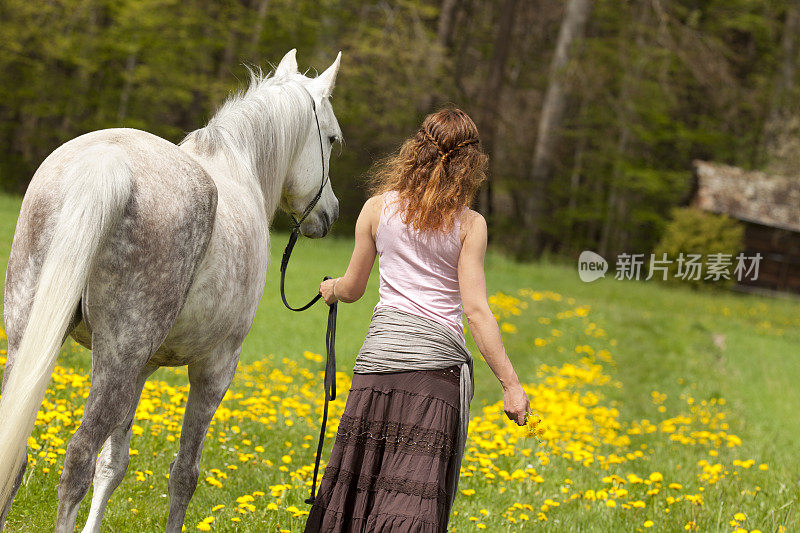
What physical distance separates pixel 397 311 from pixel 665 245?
2483 centimetres

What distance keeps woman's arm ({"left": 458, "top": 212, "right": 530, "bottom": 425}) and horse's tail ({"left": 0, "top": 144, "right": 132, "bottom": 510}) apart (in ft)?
4.29

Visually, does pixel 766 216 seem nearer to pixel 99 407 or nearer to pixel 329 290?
pixel 329 290

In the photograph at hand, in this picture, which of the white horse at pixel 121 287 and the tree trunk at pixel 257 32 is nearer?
the white horse at pixel 121 287

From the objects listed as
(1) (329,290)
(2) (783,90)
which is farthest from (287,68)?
(2) (783,90)

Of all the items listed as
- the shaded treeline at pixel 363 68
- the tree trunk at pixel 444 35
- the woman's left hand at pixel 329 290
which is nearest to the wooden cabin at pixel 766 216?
the shaded treeline at pixel 363 68

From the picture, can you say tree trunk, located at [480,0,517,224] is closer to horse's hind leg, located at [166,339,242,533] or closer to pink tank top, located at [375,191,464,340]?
horse's hind leg, located at [166,339,242,533]

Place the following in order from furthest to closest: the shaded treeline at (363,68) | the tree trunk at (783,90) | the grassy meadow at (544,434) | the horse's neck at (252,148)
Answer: the tree trunk at (783,90)
the shaded treeline at (363,68)
the grassy meadow at (544,434)
the horse's neck at (252,148)

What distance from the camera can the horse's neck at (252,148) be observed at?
3.71 m

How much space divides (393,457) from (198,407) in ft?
3.22

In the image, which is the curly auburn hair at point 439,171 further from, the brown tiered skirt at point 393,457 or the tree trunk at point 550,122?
the tree trunk at point 550,122

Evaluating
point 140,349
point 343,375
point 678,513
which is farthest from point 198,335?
point 343,375

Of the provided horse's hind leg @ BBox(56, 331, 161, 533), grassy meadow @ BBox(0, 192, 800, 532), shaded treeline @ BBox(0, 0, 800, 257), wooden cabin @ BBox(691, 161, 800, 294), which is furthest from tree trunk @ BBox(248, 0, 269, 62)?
horse's hind leg @ BBox(56, 331, 161, 533)

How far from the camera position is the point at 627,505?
16.0 feet

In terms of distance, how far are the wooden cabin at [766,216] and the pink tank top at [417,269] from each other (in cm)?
2756
